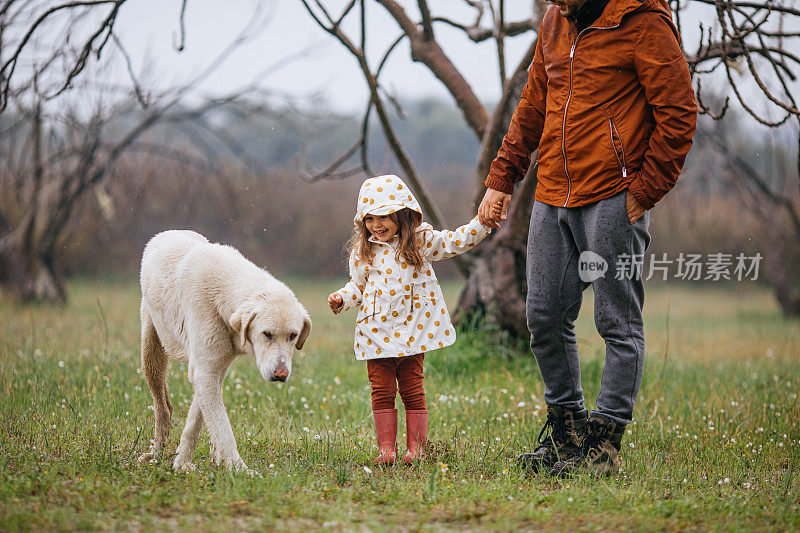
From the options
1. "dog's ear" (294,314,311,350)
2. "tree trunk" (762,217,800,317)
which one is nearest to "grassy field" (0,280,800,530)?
"dog's ear" (294,314,311,350)

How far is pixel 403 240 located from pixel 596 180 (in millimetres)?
999

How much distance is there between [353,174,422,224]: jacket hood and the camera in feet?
12.3

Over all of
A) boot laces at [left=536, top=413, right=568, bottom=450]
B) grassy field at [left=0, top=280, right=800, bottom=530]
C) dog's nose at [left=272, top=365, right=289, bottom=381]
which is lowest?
grassy field at [left=0, top=280, right=800, bottom=530]

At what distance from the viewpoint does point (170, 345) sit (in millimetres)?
3803

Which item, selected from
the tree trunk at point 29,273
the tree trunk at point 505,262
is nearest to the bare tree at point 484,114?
the tree trunk at point 505,262

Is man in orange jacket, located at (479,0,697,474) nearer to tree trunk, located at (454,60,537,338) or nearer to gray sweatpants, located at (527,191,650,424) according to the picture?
gray sweatpants, located at (527,191,650,424)

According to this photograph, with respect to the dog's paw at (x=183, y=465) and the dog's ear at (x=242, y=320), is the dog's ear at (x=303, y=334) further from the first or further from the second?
the dog's paw at (x=183, y=465)

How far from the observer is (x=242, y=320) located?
132 inches

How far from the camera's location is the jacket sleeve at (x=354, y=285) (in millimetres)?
3732

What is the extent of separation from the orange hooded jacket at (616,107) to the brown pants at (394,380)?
1.09m

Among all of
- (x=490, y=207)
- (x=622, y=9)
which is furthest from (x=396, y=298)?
(x=622, y=9)

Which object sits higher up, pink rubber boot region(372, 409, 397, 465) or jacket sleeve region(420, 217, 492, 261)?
jacket sleeve region(420, 217, 492, 261)

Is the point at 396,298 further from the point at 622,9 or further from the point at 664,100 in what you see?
the point at 622,9

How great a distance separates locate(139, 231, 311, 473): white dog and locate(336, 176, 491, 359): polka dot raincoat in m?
0.38
